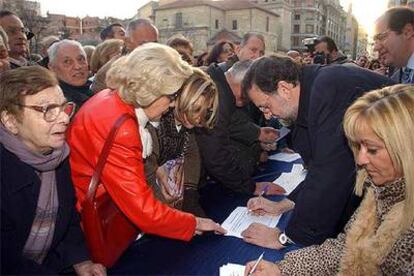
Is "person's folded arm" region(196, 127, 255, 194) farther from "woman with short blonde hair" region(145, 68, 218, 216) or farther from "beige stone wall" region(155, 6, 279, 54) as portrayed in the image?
"beige stone wall" region(155, 6, 279, 54)

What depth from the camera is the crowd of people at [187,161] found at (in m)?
1.45

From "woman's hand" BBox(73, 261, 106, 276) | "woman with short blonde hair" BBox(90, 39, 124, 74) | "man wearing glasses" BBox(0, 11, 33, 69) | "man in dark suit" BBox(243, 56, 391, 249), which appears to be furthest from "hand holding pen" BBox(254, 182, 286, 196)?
"man wearing glasses" BBox(0, 11, 33, 69)

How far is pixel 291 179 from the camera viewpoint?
2982 millimetres

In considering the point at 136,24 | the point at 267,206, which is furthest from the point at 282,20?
the point at 267,206

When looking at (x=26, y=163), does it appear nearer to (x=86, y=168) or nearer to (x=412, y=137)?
(x=86, y=168)

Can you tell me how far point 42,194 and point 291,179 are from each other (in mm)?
1865

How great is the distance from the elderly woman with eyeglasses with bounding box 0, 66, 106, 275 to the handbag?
76 mm

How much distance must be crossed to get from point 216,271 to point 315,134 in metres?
0.83

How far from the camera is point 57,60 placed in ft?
11.7

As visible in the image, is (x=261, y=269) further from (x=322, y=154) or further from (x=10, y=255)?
(x=10, y=255)

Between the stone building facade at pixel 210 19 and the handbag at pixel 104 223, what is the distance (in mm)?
49915

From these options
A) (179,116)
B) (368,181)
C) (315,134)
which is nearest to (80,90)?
(179,116)

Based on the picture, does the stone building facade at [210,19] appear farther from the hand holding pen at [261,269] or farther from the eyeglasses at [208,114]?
the hand holding pen at [261,269]

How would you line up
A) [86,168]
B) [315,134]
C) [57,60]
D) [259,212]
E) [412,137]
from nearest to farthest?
[412,137] → [86,168] → [315,134] → [259,212] → [57,60]
